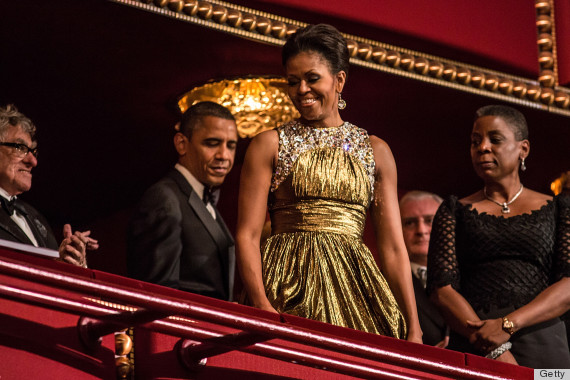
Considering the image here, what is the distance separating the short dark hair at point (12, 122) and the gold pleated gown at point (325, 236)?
0.75 m

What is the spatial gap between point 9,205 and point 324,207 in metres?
0.80

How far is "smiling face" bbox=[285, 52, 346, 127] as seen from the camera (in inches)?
99.7

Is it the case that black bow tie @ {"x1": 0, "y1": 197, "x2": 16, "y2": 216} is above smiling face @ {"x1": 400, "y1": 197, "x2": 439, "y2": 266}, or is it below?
below

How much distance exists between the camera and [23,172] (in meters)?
2.93

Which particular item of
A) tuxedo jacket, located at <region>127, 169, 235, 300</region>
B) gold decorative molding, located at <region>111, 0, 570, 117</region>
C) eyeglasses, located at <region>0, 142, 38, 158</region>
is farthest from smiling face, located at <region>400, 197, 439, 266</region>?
eyeglasses, located at <region>0, 142, 38, 158</region>

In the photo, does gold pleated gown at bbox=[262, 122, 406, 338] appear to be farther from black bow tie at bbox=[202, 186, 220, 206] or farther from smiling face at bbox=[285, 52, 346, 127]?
black bow tie at bbox=[202, 186, 220, 206]

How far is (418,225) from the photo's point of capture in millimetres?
3621

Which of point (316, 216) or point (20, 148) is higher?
point (20, 148)

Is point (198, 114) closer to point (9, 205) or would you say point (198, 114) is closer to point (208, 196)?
point (208, 196)

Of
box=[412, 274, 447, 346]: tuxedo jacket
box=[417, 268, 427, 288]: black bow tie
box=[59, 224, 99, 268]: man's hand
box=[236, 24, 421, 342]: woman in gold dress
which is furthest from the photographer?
box=[417, 268, 427, 288]: black bow tie

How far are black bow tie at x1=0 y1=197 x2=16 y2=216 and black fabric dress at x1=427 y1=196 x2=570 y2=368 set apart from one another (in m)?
1.01

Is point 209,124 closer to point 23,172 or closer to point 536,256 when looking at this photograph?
point 23,172

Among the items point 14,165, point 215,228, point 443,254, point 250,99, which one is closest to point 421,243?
point 250,99

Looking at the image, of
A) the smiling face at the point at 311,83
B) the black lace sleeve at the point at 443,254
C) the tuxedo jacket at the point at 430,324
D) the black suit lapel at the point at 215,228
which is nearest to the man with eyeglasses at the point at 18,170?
the black suit lapel at the point at 215,228
